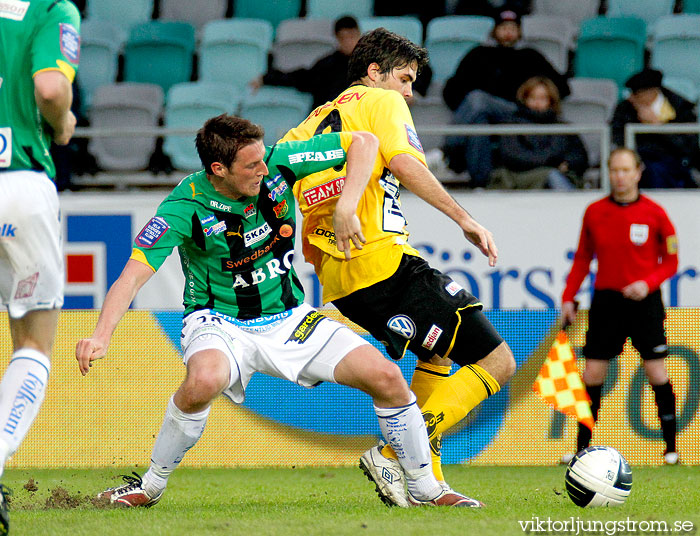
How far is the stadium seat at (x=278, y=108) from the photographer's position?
1006cm

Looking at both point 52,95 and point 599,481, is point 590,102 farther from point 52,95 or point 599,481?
point 52,95

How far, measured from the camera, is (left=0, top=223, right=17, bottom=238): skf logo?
3408 millimetres

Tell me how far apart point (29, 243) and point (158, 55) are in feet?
27.4

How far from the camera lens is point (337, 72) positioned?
982cm

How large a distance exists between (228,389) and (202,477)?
2010mm

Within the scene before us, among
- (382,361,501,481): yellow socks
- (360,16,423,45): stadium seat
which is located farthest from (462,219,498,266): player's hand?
(360,16,423,45): stadium seat

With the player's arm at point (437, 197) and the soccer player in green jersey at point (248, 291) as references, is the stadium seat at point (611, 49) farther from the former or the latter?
the soccer player in green jersey at point (248, 291)

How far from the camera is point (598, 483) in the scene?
4.30 meters

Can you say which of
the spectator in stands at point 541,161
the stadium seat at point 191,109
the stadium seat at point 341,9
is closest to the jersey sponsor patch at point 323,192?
the spectator in stands at point 541,161

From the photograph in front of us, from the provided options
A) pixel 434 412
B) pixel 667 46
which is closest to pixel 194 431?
pixel 434 412

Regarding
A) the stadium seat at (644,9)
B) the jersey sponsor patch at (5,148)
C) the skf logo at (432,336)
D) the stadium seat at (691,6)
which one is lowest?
the skf logo at (432,336)

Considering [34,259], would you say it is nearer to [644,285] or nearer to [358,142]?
[358,142]

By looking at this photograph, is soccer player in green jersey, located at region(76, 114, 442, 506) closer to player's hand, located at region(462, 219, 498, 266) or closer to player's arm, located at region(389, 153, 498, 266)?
player's arm, located at region(389, 153, 498, 266)

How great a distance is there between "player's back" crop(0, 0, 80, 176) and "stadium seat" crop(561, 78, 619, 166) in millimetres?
6723
